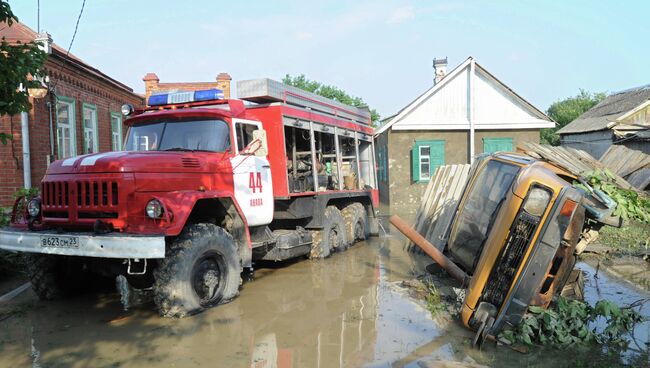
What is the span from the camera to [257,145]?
679 centimetres

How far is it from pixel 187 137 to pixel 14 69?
2.14 metres

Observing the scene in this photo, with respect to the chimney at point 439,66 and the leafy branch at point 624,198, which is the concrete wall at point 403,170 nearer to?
the chimney at point 439,66

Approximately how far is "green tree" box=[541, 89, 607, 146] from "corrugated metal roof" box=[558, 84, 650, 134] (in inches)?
384

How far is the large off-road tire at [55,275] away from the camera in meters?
6.11

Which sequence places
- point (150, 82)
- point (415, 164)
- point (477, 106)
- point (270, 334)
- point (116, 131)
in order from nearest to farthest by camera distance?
1. point (270, 334)
2. point (116, 131)
3. point (415, 164)
4. point (477, 106)
5. point (150, 82)

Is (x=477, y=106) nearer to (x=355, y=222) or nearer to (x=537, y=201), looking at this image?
(x=355, y=222)

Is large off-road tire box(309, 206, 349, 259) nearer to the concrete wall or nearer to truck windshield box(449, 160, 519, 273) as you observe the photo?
truck windshield box(449, 160, 519, 273)

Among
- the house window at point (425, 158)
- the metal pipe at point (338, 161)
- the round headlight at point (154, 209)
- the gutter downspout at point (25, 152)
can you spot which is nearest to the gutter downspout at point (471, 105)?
the house window at point (425, 158)

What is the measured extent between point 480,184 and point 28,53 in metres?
5.74

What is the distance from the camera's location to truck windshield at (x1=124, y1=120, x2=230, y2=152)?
666 centimetres

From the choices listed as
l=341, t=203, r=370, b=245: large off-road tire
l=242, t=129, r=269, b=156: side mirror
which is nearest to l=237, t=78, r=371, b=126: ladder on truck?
l=242, t=129, r=269, b=156: side mirror

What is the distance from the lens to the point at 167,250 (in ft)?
17.7

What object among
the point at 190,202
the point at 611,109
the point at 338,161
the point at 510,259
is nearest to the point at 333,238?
the point at 338,161

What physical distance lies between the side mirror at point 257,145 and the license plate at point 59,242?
2.47m
